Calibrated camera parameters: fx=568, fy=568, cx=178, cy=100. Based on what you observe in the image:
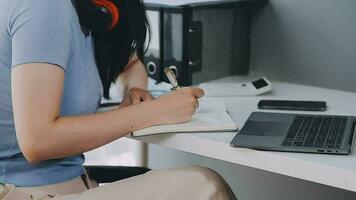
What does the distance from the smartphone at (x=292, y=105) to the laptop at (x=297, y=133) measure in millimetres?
89

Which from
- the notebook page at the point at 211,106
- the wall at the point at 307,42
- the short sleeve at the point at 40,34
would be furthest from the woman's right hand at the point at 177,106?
the wall at the point at 307,42

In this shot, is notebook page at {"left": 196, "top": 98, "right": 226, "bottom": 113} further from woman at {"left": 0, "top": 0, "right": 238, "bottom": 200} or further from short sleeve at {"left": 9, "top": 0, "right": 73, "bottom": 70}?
short sleeve at {"left": 9, "top": 0, "right": 73, "bottom": 70}

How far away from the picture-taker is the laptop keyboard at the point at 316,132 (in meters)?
1.00

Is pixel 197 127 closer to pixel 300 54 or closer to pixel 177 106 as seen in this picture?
pixel 177 106

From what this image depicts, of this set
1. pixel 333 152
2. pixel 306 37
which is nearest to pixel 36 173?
pixel 333 152

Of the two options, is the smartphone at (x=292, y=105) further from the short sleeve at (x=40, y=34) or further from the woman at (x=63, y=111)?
the short sleeve at (x=40, y=34)

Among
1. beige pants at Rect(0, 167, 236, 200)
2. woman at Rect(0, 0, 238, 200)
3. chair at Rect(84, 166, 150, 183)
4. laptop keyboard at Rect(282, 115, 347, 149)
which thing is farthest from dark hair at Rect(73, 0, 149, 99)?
laptop keyboard at Rect(282, 115, 347, 149)

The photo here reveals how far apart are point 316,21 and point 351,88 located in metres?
0.21

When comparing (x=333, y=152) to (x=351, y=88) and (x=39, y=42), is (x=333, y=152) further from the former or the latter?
(x=351, y=88)

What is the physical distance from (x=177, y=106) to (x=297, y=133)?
237 millimetres

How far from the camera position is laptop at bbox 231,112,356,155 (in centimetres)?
98

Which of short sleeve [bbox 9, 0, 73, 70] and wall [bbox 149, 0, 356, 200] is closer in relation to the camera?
short sleeve [bbox 9, 0, 73, 70]

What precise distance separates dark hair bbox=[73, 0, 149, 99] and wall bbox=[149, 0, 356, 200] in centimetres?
46

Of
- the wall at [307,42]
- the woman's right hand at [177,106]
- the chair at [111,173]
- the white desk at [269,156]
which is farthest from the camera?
the wall at [307,42]
